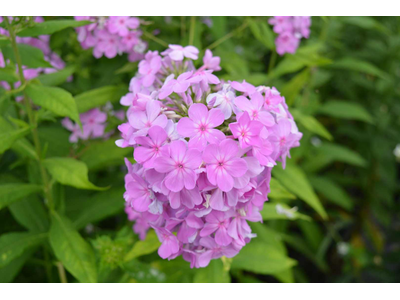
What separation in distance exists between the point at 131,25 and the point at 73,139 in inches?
23.7

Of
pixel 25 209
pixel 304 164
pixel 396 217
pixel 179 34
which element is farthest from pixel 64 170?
pixel 396 217

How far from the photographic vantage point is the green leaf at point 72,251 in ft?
4.61

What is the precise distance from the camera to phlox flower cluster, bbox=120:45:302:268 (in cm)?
104

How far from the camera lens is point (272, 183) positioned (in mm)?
1394

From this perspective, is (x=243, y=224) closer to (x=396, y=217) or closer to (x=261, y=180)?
(x=261, y=180)

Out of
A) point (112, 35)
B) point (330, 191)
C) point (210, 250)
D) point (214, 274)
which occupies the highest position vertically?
point (112, 35)

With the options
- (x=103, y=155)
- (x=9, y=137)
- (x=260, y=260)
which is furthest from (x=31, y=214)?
(x=260, y=260)

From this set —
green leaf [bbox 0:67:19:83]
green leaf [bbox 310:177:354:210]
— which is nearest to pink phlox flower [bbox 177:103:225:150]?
green leaf [bbox 0:67:19:83]

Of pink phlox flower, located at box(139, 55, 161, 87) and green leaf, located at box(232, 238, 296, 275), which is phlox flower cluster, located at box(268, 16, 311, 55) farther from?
green leaf, located at box(232, 238, 296, 275)

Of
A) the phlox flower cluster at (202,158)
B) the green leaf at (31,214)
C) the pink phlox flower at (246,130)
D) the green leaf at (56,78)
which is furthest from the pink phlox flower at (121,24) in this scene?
the pink phlox flower at (246,130)

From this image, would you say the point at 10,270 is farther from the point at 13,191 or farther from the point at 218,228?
the point at 218,228

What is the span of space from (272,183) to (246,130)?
393 mm

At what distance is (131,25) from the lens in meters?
1.79

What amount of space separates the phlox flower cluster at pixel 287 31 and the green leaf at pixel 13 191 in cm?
135
